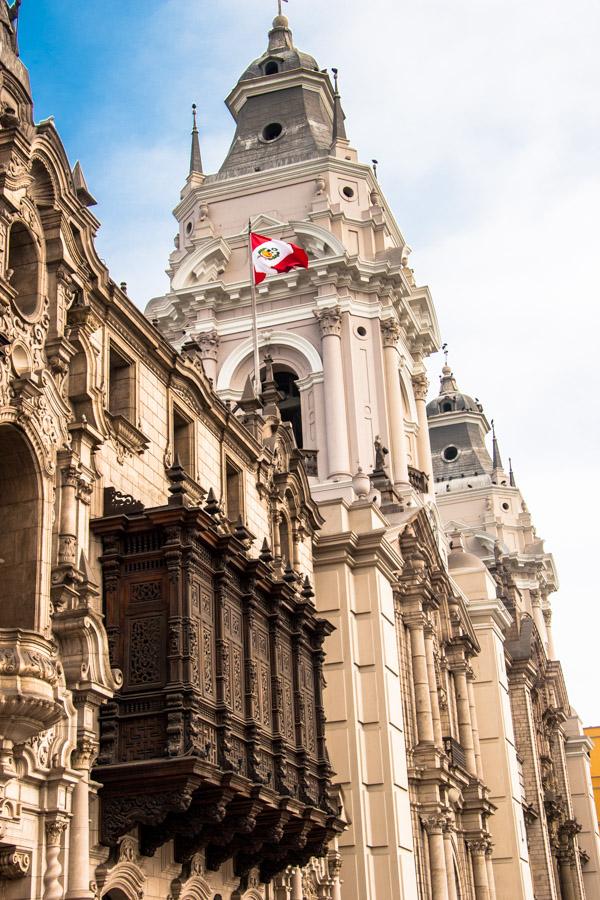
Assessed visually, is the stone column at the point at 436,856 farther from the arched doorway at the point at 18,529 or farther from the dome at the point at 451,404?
the dome at the point at 451,404

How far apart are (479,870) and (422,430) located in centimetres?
1728

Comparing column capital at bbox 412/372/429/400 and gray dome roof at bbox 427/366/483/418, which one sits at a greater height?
gray dome roof at bbox 427/366/483/418

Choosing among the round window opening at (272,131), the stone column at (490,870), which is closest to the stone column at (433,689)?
the stone column at (490,870)

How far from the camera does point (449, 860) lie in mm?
38062

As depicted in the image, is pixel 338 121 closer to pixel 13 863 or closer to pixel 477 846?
pixel 477 846

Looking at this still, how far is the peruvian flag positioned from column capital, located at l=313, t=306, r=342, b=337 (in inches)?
253

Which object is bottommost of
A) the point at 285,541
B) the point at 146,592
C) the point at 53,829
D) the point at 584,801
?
the point at 53,829

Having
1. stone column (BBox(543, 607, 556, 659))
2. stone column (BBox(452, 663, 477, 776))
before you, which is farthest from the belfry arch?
stone column (BBox(543, 607, 556, 659))

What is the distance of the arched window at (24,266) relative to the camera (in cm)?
2102

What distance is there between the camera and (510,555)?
79875mm

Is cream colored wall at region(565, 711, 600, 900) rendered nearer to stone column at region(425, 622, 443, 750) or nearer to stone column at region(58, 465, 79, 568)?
stone column at region(425, 622, 443, 750)

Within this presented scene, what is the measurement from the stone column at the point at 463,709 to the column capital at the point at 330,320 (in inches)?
512

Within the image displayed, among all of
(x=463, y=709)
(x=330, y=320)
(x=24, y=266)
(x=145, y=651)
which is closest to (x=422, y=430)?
(x=330, y=320)

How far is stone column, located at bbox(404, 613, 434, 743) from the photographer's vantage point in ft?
123
